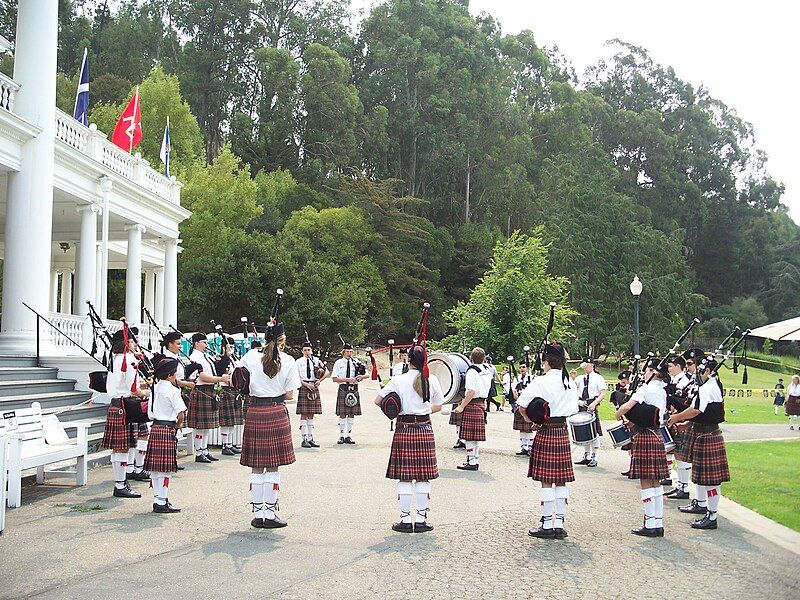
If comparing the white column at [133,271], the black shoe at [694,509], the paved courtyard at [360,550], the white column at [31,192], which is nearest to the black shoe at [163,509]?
the paved courtyard at [360,550]

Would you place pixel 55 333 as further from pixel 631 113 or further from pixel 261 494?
pixel 631 113

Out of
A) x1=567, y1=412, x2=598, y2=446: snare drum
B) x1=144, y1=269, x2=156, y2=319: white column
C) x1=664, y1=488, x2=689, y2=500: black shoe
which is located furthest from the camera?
x1=144, y1=269, x2=156, y2=319: white column

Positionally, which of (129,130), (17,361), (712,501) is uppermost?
(129,130)

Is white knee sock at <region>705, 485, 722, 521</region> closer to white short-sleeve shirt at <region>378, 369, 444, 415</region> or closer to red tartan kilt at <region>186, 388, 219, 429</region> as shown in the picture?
white short-sleeve shirt at <region>378, 369, 444, 415</region>

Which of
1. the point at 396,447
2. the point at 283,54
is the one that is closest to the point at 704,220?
the point at 283,54

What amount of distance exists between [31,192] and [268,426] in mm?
9573

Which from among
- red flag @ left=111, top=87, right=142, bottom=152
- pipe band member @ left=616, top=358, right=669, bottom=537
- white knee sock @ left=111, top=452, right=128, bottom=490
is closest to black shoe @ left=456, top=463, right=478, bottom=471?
pipe band member @ left=616, top=358, right=669, bottom=537

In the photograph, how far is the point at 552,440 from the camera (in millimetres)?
7086

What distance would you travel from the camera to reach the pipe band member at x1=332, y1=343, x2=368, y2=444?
13.9m

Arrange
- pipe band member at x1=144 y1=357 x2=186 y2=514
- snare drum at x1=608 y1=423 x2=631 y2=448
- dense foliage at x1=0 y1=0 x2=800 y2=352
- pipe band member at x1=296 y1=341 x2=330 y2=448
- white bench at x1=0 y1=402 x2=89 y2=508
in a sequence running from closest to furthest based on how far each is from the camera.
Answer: pipe band member at x1=144 y1=357 x2=186 y2=514, white bench at x1=0 y1=402 x2=89 y2=508, snare drum at x1=608 y1=423 x2=631 y2=448, pipe band member at x1=296 y1=341 x2=330 y2=448, dense foliage at x1=0 y1=0 x2=800 y2=352

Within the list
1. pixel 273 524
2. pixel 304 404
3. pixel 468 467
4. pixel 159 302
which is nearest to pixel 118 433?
pixel 273 524

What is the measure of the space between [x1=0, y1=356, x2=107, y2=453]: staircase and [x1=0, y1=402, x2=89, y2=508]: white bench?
153 cm

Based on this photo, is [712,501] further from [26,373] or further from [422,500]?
[26,373]

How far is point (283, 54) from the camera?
50031 mm
